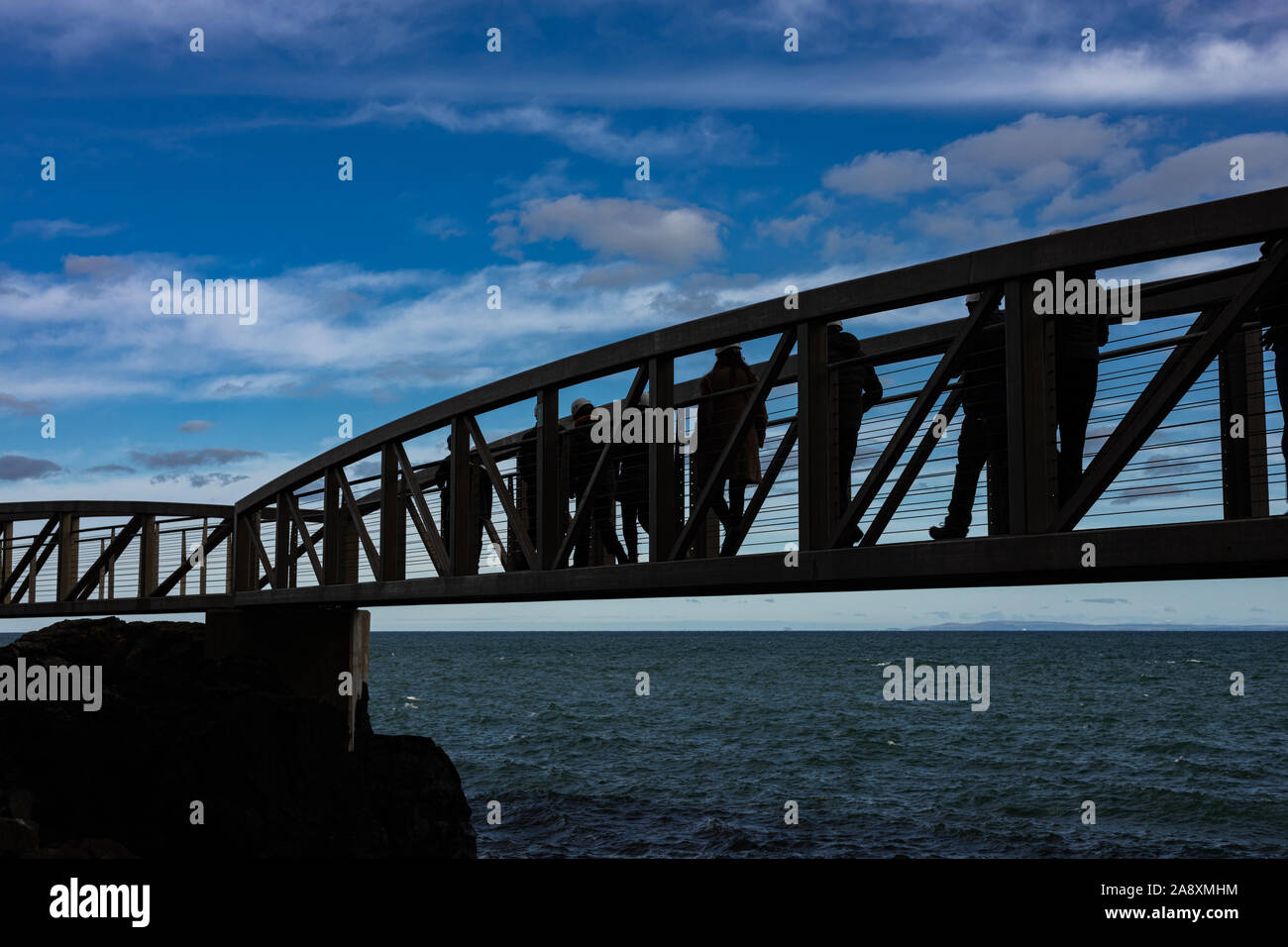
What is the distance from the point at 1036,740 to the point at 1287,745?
850cm

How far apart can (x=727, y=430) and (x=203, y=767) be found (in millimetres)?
8620

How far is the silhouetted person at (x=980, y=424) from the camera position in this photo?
837cm

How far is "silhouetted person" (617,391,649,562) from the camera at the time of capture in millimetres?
11500

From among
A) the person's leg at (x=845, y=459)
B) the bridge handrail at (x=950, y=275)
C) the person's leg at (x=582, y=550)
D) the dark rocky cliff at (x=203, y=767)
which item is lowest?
the dark rocky cliff at (x=203, y=767)

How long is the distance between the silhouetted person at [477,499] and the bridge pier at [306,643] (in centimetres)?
535

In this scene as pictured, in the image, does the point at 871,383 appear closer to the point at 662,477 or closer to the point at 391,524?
the point at 662,477

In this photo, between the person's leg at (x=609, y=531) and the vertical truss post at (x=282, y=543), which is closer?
the person's leg at (x=609, y=531)

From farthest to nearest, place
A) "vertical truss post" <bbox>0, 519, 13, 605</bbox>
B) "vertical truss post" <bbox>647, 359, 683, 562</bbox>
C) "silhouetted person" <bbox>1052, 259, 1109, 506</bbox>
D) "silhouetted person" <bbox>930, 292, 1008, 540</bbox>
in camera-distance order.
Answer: "vertical truss post" <bbox>0, 519, 13, 605</bbox> < "vertical truss post" <bbox>647, 359, 683, 562</bbox> < "silhouetted person" <bbox>930, 292, 1008, 540</bbox> < "silhouetted person" <bbox>1052, 259, 1109, 506</bbox>

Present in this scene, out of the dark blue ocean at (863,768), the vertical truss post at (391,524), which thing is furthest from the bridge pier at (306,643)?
the dark blue ocean at (863,768)

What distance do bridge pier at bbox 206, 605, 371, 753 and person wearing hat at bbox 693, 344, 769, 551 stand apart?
10.2 meters

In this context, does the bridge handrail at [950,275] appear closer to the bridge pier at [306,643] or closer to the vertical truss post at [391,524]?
the vertical truss post at [391,524]

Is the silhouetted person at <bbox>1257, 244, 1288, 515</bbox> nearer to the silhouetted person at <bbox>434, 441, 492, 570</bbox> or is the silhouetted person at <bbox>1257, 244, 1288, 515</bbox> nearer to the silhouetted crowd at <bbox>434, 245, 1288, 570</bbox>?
the silhouetted crowd at <bbox>434, 245, 1288, 570</bbox>

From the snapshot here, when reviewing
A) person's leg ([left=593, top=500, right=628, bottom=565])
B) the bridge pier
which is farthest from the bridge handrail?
the bridge pier

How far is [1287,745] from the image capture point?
4219 cm
